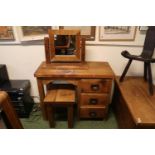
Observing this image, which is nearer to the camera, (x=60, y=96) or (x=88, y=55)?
(x=60, y=96)

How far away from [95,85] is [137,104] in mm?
422

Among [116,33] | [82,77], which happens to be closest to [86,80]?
[82,77]

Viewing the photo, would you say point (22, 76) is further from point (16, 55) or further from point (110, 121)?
point (110, 121)

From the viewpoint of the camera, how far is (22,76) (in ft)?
6.11

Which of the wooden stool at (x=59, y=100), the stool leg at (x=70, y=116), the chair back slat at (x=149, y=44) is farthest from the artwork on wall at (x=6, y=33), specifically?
the chair back slat at (x=149, y=44)

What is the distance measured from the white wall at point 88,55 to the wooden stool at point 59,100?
1.58 ft

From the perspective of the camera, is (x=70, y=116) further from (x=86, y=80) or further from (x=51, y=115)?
(x=86, y=80)

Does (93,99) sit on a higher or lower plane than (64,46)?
lower

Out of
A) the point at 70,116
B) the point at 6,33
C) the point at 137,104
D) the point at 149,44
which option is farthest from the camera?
the point at 6,33

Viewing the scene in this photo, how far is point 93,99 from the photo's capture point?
1.51 metres

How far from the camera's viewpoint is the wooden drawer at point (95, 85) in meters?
1.41

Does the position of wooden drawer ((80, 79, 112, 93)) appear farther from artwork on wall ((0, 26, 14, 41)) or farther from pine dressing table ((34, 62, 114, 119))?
artwork on wall ((0, 26, 14, 41))
